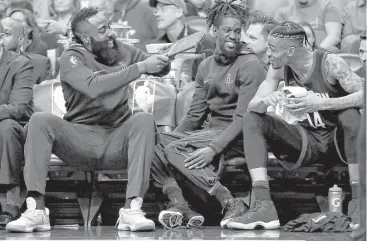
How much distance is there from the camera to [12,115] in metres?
6.71

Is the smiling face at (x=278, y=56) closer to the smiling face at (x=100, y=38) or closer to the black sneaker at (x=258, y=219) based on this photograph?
the black sneaker at (x=258, y=219)

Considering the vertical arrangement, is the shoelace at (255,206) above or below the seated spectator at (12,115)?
below

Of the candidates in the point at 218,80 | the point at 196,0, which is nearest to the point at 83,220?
the point at 218,80

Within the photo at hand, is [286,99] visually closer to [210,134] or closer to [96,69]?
[210,134]

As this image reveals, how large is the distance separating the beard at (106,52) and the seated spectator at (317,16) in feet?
7.36

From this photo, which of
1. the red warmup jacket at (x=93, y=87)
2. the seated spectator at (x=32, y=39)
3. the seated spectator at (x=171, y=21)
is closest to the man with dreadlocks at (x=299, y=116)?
the red warmup jacket at (x=93, y=87)

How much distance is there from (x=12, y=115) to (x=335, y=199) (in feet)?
7.28

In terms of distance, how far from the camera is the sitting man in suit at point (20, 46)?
293 inches

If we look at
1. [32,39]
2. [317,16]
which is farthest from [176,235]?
[317,16]

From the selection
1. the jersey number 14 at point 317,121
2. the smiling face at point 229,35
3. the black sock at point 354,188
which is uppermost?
the smiling face at point 229,35

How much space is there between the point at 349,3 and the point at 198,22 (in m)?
1.36

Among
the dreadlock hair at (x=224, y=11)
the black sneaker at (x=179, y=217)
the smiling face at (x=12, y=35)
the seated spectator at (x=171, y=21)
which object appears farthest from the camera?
the seated spectator at (x=171, y=21)

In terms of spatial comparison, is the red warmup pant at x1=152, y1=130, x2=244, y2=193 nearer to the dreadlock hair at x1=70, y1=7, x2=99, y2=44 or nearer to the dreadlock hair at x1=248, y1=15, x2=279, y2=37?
the dreadlock hair at x1=70, y1=7, x2=99, y2=44

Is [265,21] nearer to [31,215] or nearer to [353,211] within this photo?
[353,211]
